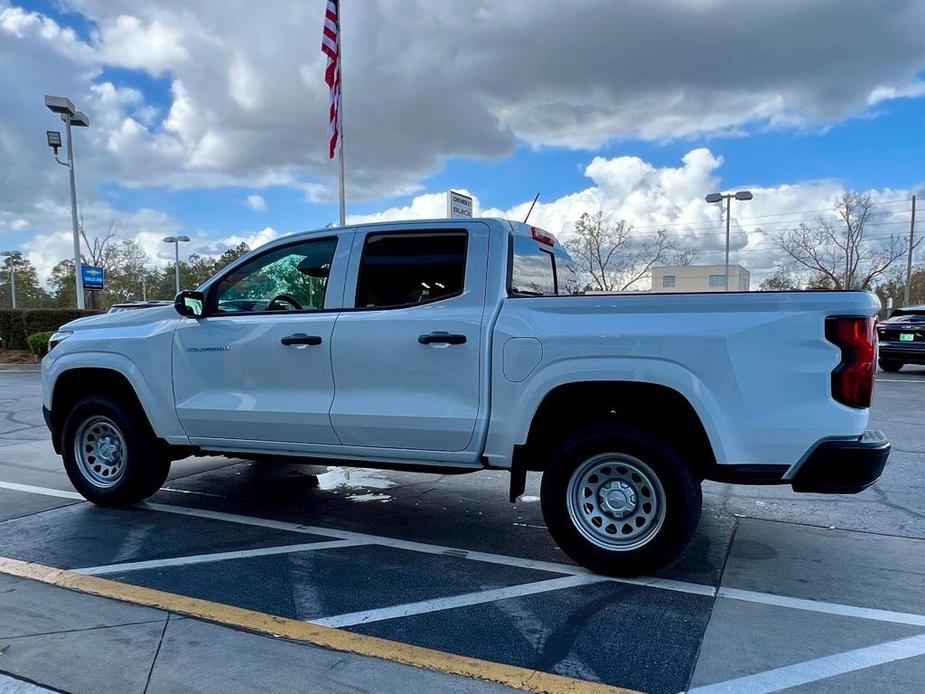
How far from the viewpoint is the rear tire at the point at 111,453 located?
503 cm

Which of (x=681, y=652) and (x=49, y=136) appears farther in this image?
(x=49, y=136)

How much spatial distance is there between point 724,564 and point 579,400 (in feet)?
4.51

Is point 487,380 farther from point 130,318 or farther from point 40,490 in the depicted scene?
point 40,490

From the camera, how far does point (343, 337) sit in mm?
4254

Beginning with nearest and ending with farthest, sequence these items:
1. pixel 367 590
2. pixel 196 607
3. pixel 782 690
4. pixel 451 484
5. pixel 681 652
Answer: pixel 782 690, pixel 681 652, pixel 196 607, pixel 367 590, pixel 451 484

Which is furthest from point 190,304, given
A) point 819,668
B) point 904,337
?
point 904,337

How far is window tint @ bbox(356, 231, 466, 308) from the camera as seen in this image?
418 cm

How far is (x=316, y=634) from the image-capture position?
3137 millimetres

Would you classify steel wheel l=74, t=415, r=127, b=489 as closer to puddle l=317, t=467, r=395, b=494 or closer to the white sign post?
puddle l=317, t=467, r=395, b=494

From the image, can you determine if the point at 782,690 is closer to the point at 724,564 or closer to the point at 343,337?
the point at 724,564

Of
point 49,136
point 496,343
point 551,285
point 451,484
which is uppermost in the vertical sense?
point 49,136

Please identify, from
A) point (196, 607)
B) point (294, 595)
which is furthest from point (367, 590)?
point (196, 607)

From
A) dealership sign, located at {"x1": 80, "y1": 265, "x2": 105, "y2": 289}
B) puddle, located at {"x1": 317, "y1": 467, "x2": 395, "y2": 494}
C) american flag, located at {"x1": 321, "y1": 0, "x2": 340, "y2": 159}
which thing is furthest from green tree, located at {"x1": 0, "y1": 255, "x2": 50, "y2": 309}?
puddle, located at {"x1": 317, "y1": 467, "x2": 395, "y2": 494}

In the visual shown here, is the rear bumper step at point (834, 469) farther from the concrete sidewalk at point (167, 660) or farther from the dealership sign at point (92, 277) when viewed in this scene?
the dealership sign at point (92, 277)
